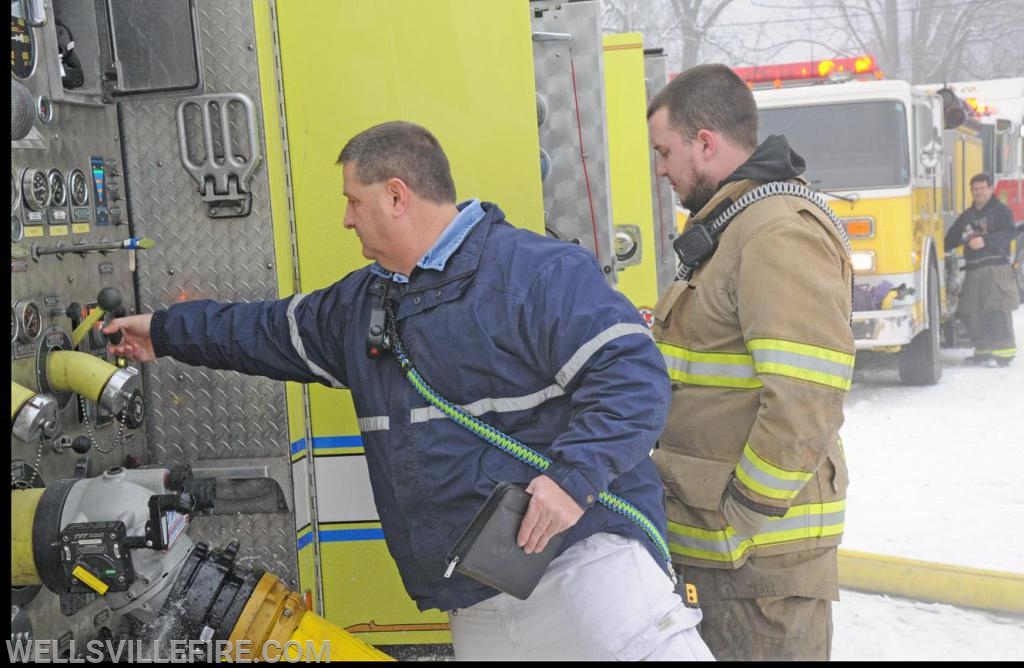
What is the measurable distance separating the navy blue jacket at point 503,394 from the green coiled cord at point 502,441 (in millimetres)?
17

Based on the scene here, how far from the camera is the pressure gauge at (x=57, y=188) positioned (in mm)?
3074

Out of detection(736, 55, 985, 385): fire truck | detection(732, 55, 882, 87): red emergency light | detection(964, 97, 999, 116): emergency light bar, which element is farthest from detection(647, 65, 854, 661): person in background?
detection(964, 97, 999, 116): emergency light bar

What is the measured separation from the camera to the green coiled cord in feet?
8.04

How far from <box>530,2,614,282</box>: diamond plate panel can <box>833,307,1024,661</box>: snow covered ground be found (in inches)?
78.7

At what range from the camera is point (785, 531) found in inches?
111

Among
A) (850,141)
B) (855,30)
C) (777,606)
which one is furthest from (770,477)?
(855,30)

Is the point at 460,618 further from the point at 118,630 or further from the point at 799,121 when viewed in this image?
the point at 799,121

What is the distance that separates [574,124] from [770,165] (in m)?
1.43

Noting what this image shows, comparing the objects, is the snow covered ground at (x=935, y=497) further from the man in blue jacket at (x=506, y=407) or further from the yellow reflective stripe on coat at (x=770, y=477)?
the man in blue jacket at (x=506, y=407)

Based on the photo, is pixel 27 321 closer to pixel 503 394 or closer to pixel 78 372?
pixel 78 372

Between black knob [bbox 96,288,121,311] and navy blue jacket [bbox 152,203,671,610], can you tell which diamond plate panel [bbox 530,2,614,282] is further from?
black knob [bbox 96,288,121,311]

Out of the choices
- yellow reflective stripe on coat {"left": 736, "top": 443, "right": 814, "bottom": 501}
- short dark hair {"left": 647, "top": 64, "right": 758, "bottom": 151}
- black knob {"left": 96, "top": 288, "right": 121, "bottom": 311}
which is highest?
short dark hair {"left": 647, "top": 64, "right": 758, "bottom": 151}

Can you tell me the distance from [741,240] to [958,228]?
9127 mm

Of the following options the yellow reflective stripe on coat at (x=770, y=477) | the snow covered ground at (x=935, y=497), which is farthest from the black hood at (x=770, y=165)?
the snow covered ground at (x=935, y=497)
